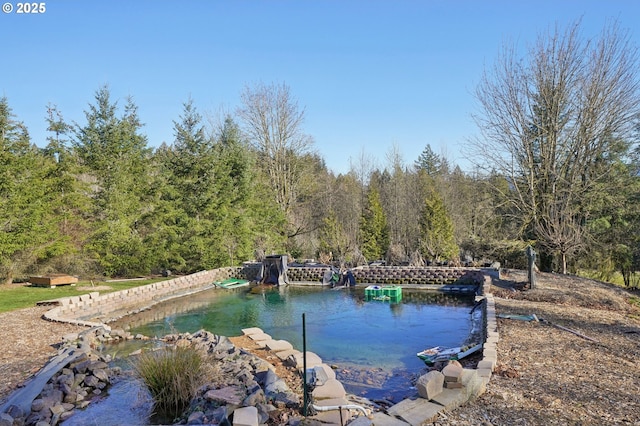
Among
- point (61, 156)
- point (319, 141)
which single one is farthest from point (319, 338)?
point (319, 141)

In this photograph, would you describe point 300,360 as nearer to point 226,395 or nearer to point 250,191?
point 226,395

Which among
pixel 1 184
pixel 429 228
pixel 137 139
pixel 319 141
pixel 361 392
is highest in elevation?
pixel 319 141

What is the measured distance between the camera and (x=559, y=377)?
167 inches

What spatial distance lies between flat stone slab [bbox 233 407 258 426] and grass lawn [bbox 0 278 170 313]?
308 inches

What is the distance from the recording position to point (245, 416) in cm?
319

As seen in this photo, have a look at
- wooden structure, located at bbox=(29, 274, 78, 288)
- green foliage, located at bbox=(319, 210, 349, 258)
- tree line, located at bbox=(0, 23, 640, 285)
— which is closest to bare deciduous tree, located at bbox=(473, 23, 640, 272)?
tree line, located at bbox=(0, 23, 640, 285)

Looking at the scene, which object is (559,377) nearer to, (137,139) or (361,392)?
(361,392)

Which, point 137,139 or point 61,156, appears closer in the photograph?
point 61,156

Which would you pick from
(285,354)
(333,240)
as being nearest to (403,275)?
(333,240)

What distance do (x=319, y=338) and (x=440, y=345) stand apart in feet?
7.59

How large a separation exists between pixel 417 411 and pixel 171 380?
2303mm

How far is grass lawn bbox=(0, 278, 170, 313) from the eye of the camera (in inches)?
359

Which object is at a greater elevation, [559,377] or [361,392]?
[559,377]

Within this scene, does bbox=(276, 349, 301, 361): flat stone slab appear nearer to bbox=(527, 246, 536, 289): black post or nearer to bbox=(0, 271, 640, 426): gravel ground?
bbox=(0, 271, 640, 426): gravel ground
